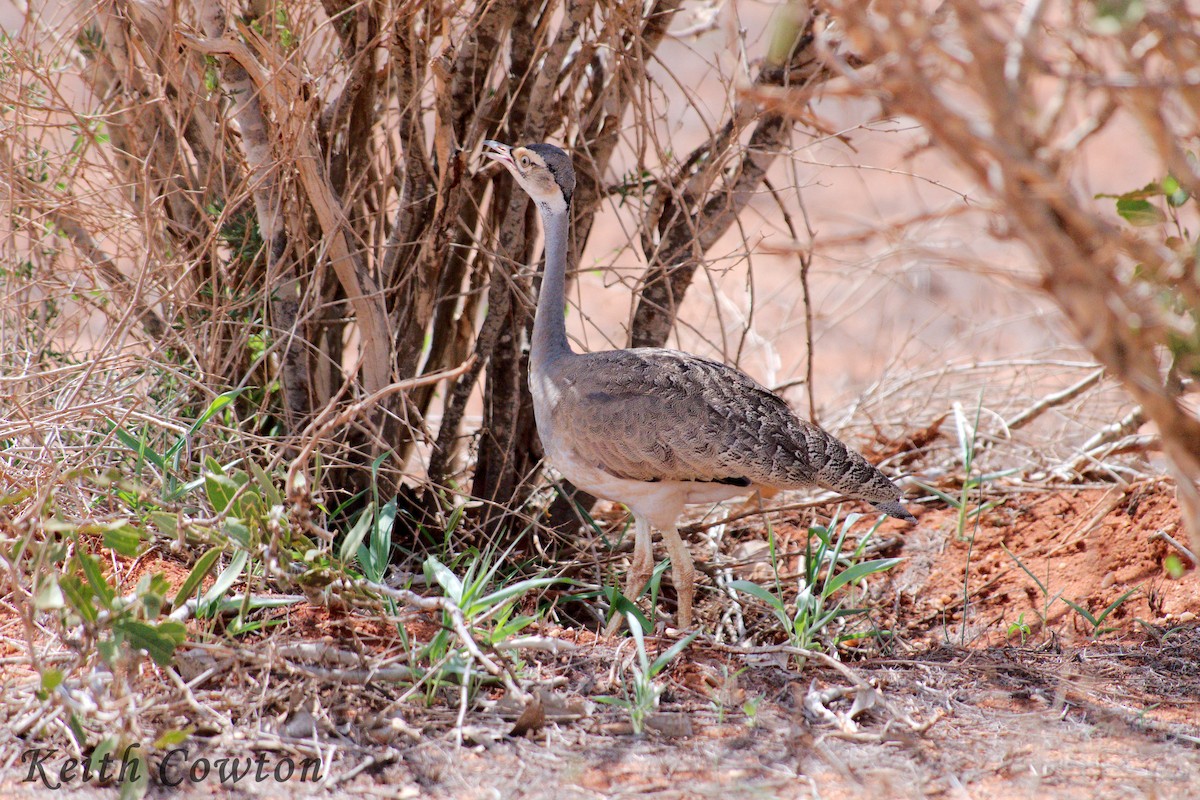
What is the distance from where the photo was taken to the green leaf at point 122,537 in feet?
8.98

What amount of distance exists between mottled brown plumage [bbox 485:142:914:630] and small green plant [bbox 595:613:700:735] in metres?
0.79

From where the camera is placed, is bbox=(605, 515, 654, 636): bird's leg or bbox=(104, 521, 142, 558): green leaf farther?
bbox=(605, 515, 654, 636): bird's leg

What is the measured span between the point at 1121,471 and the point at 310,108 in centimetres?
401

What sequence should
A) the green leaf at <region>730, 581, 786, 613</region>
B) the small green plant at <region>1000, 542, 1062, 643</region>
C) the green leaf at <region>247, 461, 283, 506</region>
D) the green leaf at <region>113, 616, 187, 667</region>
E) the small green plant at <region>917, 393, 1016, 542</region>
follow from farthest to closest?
the small green plant at <region>917, 393, 1016, 542</region>, the small green plant at <region>1000, 542, 1062, 643</region>, the green leaf at <region>730, 581, 786, 613</region>, the green leaf at <region>247, 461, 283, 506</region>, the green leaf at <region>113, 616, 187, 667</region>

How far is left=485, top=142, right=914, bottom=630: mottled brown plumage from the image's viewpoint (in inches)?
150

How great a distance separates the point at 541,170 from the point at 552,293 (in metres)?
0.51

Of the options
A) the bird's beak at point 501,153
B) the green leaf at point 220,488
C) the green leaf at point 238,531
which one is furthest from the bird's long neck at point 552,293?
the green leaf at point 238,531

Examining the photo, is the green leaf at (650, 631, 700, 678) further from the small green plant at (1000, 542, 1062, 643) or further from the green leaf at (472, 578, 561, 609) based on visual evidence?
the small green plant at (1000, 542, 1062, 643)

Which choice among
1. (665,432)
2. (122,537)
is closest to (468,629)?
(122,537)

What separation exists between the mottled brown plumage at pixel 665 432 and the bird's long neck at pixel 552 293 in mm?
14

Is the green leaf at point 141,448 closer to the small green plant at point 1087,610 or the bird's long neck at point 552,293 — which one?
the bird's long neck at point 552,293

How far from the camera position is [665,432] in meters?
3.81

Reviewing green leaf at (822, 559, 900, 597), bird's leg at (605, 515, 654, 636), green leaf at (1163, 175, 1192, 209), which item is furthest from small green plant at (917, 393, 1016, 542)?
green leaf at (1163, 175, 1192, 209)

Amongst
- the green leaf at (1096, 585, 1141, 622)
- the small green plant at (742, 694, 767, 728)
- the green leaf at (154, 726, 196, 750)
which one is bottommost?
the green leaf at (154, 726, 196, 750)
